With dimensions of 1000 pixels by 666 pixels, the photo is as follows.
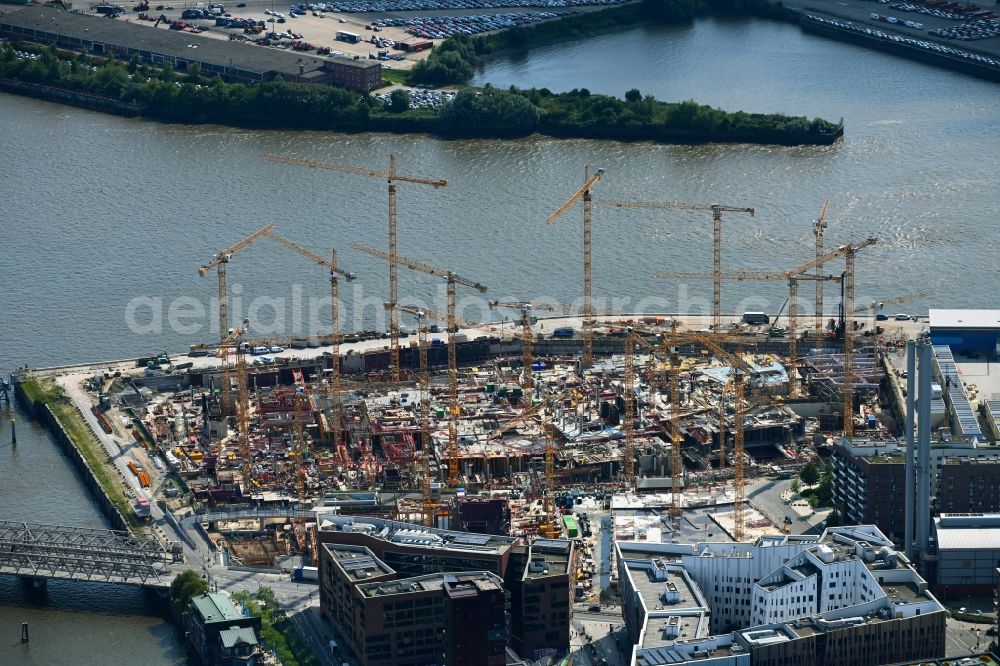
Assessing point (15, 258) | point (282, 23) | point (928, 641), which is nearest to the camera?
point (928, 641)

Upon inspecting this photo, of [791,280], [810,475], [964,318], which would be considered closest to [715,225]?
[791,280]

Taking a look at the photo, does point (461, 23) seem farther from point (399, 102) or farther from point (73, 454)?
point (73, 454)

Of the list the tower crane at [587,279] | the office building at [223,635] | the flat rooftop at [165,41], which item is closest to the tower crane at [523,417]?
the tower crane at [587,279]

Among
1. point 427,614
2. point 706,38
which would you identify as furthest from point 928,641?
point 706,38

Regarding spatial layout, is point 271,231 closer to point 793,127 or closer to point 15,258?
point 15,258

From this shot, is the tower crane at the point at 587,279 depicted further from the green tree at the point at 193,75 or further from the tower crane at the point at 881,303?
the green tree at the point at 193,75

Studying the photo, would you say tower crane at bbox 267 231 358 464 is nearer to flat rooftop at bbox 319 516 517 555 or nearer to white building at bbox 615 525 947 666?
flat rooftop at bbox 319 516 517 555

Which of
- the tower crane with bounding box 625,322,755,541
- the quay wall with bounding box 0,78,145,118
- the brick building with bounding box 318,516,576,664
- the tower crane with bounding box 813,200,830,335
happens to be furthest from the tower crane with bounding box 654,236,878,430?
the quay wall with bounding box 0,78,145,118
